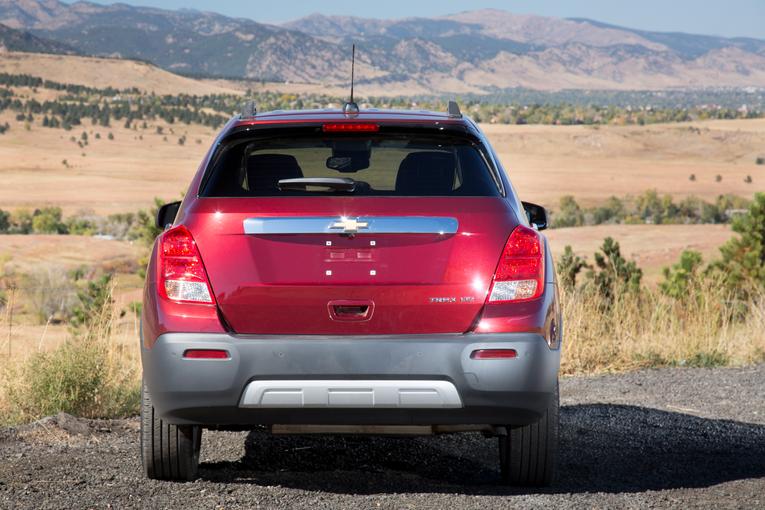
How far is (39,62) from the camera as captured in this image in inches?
7618

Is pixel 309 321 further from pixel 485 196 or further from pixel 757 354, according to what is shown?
pixel 757 354

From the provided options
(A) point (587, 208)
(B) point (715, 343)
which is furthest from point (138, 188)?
(B) point (715, 343)

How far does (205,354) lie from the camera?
4.74 meters

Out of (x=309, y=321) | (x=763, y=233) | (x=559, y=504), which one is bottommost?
(x=763, y=233)

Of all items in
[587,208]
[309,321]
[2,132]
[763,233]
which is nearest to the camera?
[309,321]

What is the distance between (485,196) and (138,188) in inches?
3772

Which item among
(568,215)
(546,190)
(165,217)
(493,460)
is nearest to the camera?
(165,217)

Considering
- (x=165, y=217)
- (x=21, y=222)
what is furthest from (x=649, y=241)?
(x=165, y=217)

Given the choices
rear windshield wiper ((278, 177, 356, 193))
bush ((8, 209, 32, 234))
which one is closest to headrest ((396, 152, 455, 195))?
rear windshield wiper ((278, 177, 356, 193))

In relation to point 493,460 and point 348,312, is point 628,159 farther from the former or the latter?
point 348,312

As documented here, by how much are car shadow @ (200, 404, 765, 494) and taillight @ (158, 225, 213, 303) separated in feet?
4.21

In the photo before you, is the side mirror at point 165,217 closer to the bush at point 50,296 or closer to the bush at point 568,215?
the bush at point 50,296

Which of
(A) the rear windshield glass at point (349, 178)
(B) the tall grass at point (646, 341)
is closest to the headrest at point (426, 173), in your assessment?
(A) the rear windshield glass at point (349, 178)

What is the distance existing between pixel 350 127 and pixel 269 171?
0.48 m
